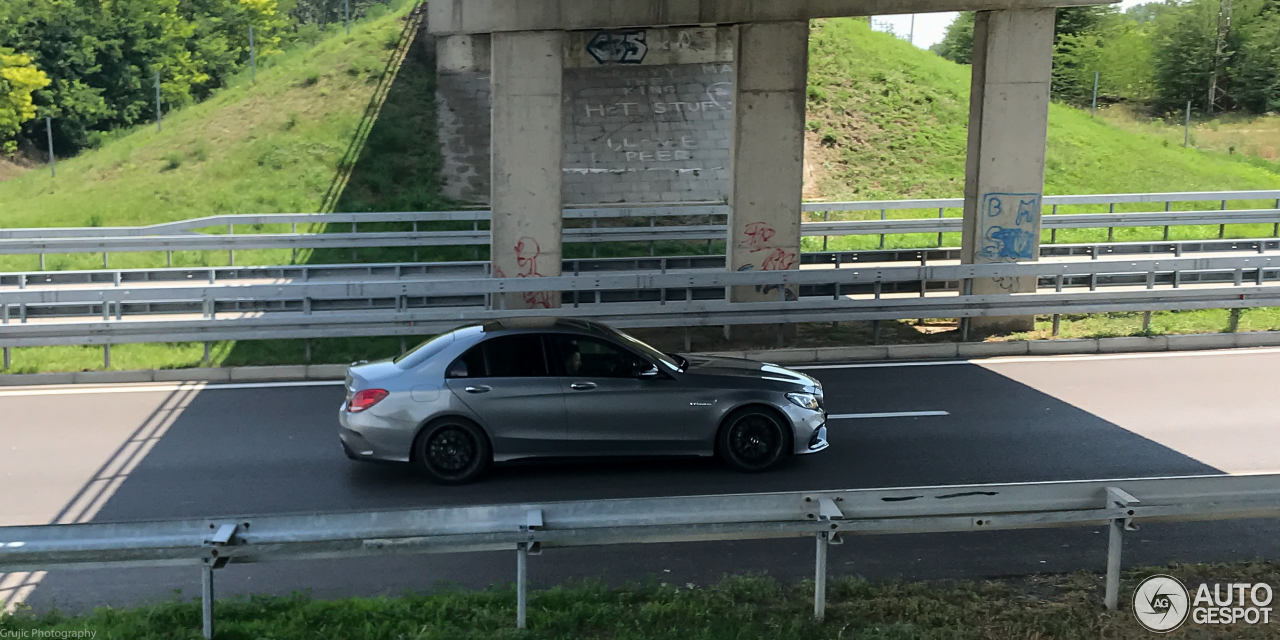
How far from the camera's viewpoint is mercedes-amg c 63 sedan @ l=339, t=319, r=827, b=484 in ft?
31.3

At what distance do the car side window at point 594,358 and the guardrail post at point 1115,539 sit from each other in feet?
14.1

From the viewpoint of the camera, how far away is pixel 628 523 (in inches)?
252

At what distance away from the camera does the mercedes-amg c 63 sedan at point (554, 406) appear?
955cm

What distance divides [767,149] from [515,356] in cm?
845

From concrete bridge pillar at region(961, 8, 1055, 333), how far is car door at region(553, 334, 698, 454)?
8.59 meters

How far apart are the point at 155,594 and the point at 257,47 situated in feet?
217

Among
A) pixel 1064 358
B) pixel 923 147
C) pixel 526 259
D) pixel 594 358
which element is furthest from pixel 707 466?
pixel 923 147

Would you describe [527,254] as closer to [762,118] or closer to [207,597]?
[762,118]

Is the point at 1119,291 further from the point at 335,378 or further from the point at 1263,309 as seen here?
the point at 335,378

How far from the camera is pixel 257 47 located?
67875 millimetres

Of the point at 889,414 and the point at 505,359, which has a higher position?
the point at 505,359

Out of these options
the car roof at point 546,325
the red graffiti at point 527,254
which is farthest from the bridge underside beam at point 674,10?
the car roof at point 546,325

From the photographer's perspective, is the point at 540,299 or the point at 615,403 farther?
the point at 540,299

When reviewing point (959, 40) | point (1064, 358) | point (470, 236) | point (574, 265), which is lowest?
point (1064, 358)
